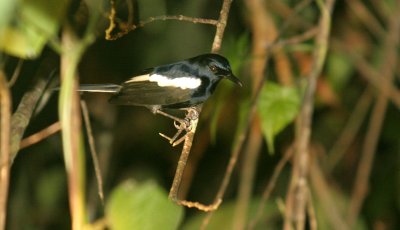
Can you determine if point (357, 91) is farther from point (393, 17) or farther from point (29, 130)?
point (29, 130)

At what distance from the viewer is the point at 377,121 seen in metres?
3.97

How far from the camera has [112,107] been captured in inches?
180

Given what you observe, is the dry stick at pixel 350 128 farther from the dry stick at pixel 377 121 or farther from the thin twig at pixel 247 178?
the thin twig at pixel 247 178

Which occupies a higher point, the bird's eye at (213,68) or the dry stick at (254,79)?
the bird's eye at (213,68)

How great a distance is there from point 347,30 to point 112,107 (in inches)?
70.3

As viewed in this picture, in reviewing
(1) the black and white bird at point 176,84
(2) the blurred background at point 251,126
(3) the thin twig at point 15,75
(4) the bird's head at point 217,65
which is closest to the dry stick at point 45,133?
(3) the thin twig at point 15,75

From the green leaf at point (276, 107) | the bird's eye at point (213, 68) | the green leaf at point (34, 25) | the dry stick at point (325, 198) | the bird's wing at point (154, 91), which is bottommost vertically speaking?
the dry stick at point (325, 198)

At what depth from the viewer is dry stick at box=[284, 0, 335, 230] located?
8.70 ft

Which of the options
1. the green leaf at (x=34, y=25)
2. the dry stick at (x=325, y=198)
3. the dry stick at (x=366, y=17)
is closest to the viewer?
the green leaf at (x=34, y=25)

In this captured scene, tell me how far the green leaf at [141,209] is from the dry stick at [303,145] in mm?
743

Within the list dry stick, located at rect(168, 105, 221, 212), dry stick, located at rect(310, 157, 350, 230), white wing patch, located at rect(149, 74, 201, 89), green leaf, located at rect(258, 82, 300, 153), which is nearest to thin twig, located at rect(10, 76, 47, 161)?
white wing patch, located at rect(149, 74, 201, 89)

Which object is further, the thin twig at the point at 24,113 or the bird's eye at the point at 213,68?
the bird's eye at the point at 213,68

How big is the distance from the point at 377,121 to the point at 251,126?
775 mm

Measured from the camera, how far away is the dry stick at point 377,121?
382 cm
